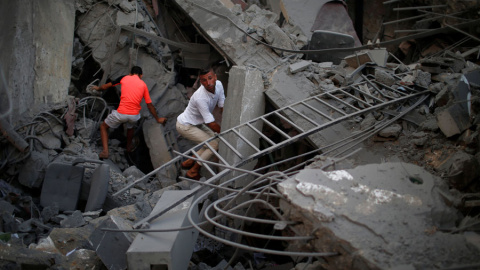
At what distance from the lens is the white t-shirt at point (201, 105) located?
5.41m

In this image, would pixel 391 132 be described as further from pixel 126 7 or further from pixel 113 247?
pixel 126 7

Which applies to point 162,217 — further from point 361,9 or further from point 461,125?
point 361,9

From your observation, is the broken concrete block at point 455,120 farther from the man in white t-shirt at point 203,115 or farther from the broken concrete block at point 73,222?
the broken concrete block at point 73,222

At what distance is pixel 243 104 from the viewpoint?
5.27 m

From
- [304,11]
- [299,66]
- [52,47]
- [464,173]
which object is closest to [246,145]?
[299,66]

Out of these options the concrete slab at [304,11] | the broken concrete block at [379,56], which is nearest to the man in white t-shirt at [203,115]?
the broken concrete block at [379,56]

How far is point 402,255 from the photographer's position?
2.23m

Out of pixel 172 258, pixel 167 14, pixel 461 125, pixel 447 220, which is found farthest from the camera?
pixel 167 14

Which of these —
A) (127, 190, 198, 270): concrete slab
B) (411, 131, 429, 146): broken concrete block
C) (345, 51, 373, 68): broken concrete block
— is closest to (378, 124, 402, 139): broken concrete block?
(411, 131, 429, 146): broken concrete block

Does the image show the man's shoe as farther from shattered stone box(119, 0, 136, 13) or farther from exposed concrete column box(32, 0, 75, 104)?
shattered stone box(119, 0, 136, 13)

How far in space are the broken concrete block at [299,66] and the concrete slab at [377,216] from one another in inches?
117

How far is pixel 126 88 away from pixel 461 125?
15.6ft

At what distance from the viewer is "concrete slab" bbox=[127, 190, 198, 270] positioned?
9.87 ft

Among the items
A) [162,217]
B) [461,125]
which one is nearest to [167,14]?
[162,217]
